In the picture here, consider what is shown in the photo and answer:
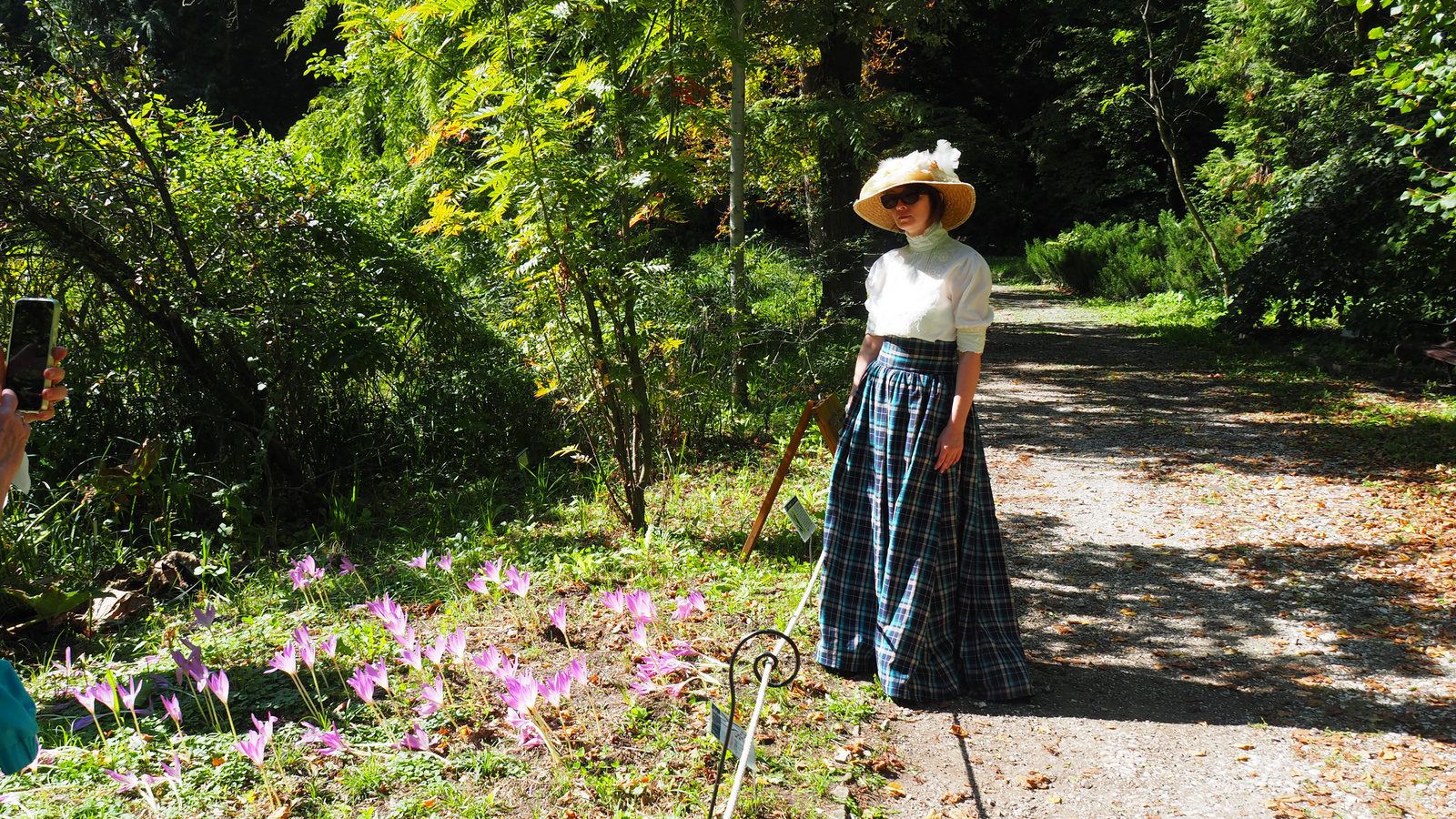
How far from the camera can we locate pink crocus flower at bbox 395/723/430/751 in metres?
2.61

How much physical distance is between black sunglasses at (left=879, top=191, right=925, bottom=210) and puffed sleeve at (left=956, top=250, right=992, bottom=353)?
0.29m

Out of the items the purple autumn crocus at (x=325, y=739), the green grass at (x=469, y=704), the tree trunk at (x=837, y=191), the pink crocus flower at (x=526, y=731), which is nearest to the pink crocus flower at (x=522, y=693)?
the pink crocus flower at (x=526, y=731)

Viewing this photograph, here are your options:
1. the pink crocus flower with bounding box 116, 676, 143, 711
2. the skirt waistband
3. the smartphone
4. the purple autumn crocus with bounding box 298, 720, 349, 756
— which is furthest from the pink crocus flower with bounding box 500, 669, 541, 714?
the skirt waistband

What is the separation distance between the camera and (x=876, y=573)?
11.3ft

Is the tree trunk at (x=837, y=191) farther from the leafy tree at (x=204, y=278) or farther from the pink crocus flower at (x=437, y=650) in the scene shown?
the pink crocus flower at (x=437, y=650)

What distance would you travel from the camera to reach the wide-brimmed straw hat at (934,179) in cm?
326

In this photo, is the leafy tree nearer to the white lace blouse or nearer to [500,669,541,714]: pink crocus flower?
[500,669,541,714]: pink crocus flower

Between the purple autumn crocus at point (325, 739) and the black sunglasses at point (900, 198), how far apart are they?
2.45 m

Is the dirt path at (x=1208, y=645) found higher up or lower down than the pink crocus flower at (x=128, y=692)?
lower down

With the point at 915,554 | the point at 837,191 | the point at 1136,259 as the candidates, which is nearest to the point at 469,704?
the point at 915,554

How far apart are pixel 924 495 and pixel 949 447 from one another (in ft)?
0.69

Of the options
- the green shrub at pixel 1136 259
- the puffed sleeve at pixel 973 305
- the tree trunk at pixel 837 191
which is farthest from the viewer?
the green shrub at pixel 1136 259

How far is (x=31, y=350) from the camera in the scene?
1.81 metres

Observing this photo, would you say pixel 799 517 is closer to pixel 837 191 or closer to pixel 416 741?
pixel 416 741
